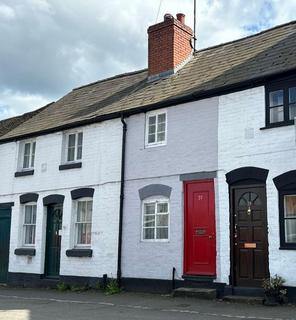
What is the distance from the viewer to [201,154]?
45.7ft

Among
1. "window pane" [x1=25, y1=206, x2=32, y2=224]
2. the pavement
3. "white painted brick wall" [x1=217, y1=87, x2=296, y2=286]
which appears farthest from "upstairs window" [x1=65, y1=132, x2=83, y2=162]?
"white painted brick wall" [x1=217, y1=87, x2=296, y2=286]

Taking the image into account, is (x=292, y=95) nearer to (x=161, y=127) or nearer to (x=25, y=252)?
(x=161, y=127)

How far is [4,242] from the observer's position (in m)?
19.3

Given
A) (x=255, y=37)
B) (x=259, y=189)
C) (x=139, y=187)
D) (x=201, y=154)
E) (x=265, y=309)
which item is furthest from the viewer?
(x=255, y=37)

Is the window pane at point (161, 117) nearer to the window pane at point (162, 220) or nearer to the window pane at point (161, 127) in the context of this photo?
the window pane at point (161, 127)

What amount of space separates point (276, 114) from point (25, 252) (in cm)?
1025

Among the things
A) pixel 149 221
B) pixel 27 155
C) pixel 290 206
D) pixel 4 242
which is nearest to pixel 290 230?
pixel 290 206

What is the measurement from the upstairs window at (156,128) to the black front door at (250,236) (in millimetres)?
3064

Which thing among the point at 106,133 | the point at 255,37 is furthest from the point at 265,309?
the point at 255,37

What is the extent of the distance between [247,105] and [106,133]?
519 cm

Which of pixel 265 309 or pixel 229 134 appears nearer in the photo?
pixel 265 309

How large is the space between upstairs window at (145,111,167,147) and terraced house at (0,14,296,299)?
0.04m

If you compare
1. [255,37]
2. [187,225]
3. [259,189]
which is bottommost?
[187,225]

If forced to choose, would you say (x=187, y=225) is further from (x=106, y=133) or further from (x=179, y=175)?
(x=106, y=133)
